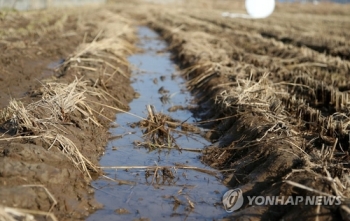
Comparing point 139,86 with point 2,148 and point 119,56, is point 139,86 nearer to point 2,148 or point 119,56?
point 119,56

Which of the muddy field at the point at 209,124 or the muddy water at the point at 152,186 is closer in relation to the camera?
the muddy field at the point at 209,124

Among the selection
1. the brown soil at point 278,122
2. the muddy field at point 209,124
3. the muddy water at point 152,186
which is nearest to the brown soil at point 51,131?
the muddy field at point 209,124

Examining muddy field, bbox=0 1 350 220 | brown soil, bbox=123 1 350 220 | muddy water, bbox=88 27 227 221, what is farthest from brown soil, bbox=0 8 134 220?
brown soil, bbox=123 1 350 220

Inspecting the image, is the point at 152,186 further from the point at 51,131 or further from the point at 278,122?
the point at 278,122

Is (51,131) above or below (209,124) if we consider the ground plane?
above

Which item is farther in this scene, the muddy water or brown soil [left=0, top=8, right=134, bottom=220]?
the muddy water

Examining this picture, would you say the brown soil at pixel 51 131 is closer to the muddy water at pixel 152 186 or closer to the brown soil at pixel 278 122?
the muddy water at pixel 152 186

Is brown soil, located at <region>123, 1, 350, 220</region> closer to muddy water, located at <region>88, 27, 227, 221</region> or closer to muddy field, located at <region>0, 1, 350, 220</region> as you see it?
muddy field, located at <region>0, 1, 350, 220</region>

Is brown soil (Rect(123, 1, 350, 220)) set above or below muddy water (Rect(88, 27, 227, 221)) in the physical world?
above

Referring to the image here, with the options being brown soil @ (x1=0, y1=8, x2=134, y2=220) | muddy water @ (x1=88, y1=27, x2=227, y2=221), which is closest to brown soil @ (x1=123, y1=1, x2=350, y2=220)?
muddy water @ (x1=88, y1=27, x2=227, y2=221)

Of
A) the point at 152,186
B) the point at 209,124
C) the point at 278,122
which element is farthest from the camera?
the point at 209,124

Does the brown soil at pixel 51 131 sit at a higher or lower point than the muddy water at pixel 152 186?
higher

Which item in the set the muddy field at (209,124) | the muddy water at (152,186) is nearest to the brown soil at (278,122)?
the muddy field at (209,124)

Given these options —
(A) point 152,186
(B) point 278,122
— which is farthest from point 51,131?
(B) point 278,122
